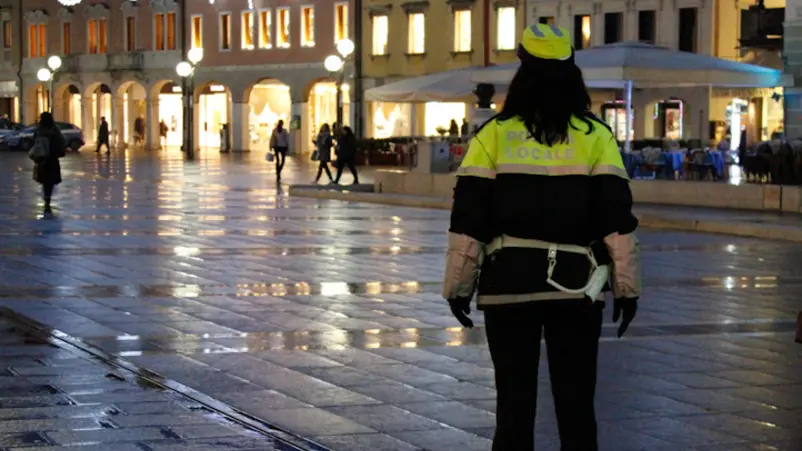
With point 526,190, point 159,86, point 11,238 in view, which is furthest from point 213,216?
point 159,86

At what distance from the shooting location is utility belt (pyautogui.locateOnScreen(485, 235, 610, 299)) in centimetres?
536

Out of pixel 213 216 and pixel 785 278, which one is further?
pixel 213 216

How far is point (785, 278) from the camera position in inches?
605

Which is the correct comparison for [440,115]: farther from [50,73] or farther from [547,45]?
[547,45]

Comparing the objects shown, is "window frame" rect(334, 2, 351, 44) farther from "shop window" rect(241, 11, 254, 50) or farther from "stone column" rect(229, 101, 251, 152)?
"stone column" rect(229, 101, 251, 152)

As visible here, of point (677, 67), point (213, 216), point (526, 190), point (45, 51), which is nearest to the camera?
point (526, 190)

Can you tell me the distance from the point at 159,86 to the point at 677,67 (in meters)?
48.8

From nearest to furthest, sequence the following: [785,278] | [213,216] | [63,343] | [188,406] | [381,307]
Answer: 1. [188,406]
2. [63,343]
3. [381,307]
4. [785,278]
5. [213,216]

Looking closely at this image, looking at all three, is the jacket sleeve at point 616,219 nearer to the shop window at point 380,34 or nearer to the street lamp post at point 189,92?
the street lamp post at point 189,92

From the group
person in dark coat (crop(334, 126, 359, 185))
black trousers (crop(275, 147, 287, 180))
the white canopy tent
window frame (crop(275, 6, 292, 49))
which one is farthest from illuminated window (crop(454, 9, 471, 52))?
the white canopy tent

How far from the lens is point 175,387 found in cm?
872

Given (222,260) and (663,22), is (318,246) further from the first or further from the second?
(663,22)

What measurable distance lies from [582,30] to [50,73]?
33.3 metres

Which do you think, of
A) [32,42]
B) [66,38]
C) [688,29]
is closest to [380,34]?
[688,29]
